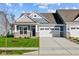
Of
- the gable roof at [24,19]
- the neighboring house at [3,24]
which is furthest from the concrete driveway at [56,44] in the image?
the neighboring house at [3,24]

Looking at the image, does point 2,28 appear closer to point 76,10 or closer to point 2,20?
point 2,20

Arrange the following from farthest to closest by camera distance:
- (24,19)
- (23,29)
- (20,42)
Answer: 1. (24,19)
2. (23,29)
3. (20,42)

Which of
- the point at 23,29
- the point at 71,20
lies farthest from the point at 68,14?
the point at 23,29

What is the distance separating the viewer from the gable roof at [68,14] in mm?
19281

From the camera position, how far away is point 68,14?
1997 cm

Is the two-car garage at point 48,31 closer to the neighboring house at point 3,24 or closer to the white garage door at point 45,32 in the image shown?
the white garage door at point 45,32

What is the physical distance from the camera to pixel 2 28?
676 inches

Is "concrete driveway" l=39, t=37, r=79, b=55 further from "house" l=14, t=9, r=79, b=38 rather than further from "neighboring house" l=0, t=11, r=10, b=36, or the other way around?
"neighboring house" l=0, t=11, r=10, b=36

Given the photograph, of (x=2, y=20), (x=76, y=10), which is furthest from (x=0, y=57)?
(x=76, y=10)

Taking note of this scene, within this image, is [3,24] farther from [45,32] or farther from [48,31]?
[48,31]

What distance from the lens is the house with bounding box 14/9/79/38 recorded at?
60.2 ft

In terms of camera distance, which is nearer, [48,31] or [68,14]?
[48,31]

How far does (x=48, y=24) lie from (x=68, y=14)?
5.26 ft

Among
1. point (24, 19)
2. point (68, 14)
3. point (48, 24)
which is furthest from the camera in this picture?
point (68, 14)
